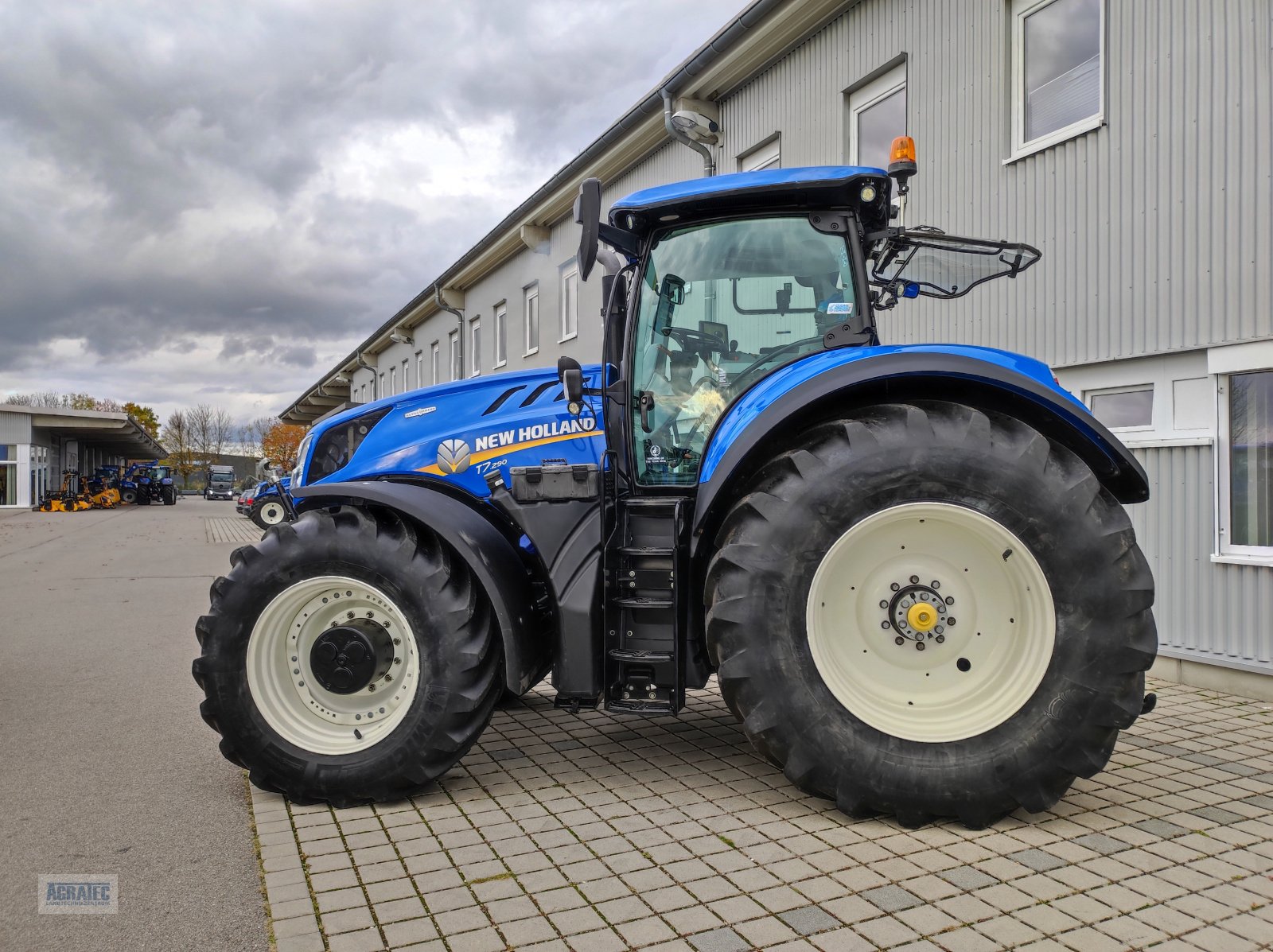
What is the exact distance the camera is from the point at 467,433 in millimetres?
Answer: 4312

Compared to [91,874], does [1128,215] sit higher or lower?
Answer: higher

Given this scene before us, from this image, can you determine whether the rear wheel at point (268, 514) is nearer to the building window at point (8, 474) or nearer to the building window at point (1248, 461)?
the building window at point (1248, 461)

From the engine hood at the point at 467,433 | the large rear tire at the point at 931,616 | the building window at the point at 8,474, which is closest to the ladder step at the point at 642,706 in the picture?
the large rear tire at the point at 931,616

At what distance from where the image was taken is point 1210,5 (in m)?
5.81

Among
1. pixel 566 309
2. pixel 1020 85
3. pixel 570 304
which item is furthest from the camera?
pixel 566 309

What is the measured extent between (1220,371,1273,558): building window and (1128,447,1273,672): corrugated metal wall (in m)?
0.10

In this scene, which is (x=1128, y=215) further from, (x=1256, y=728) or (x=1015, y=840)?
(x=1015, y=840)

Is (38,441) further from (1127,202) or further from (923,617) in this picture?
(923,617)

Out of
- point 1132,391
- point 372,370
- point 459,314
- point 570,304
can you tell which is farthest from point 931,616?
point 372,370

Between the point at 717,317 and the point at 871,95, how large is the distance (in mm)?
5977

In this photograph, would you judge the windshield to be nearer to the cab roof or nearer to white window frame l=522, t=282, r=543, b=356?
the cab roof

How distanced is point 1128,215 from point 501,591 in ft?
17.0

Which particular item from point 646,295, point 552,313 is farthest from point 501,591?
point 552,313

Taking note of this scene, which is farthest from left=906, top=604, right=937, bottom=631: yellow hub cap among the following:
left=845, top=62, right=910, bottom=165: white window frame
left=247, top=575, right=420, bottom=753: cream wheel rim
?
left=845, top=62, right=910, bottom=165: white window frame
